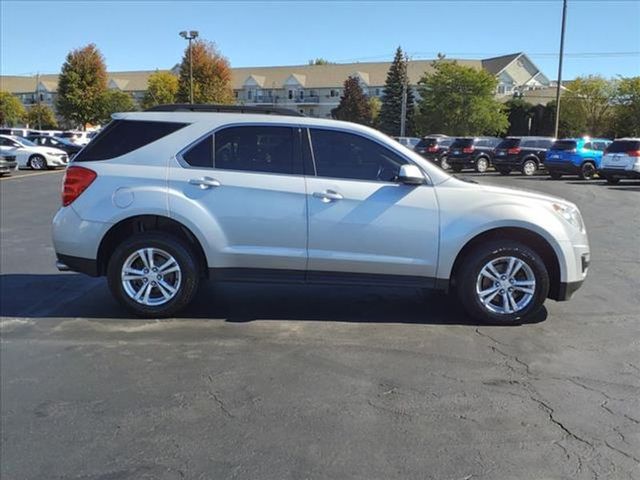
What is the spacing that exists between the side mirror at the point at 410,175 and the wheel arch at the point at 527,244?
2.37 ft

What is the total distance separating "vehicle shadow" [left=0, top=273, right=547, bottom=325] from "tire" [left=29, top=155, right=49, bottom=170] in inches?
907

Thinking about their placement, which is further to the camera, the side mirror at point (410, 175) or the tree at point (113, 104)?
the tree at point (113, 104)

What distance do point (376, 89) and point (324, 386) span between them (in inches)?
3907

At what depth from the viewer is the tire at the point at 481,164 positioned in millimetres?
30047

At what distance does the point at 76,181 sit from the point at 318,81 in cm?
10193

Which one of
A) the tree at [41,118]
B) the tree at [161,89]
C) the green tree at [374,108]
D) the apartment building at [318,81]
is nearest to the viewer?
the tree at [161,89]

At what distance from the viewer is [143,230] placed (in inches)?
219

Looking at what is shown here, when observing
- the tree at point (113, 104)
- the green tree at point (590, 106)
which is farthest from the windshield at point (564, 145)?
the tree at point (113, 104)

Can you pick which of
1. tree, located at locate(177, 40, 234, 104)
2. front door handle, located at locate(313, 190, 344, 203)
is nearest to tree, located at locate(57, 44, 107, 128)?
tree, located at locate(177, 40, 234, 104)

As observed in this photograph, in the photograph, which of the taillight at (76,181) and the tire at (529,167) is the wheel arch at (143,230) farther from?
the tire at (529,167)

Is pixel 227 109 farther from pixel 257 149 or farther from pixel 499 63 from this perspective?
pixel 499 63

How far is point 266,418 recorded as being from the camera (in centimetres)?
356

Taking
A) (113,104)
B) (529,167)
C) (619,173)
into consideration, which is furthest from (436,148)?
(113,104)

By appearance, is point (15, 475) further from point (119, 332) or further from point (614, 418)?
point (614, 418)
